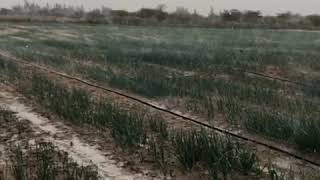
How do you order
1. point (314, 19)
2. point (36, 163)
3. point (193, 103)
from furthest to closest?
point (314, 19) → point (193, 103) → point (36, 163)

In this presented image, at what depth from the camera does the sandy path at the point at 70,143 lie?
6.36 m

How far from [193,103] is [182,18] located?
164ft

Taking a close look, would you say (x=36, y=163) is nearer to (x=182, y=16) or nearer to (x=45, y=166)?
(x=45, y=166)

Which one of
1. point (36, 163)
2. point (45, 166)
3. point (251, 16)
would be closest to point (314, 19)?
point (251, 16)

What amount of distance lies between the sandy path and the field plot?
310 millimetres

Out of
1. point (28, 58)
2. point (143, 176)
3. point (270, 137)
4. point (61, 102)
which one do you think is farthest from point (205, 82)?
point (28, 58)

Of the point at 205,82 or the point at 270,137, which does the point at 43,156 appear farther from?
the point at 205,82

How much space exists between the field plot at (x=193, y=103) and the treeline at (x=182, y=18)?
108 ft

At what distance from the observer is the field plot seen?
6.52 m

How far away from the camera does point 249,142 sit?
24.9ft

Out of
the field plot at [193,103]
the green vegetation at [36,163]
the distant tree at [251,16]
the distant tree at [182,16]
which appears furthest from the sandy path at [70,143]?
the distant tree at [251,16]

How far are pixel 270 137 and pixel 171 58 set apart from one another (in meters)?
10.8

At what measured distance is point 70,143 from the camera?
7.62 metres

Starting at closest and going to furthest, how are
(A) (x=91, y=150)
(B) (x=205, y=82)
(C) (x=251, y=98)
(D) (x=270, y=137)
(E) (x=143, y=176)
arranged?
(E) (x=143, y=176), (A) (x=91, y=150), (D) (x=270, y=137), (C) (x=251, y=98), (B) (x=205, y=82)
